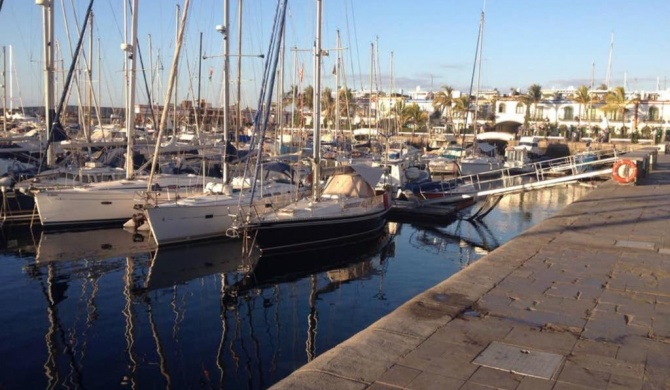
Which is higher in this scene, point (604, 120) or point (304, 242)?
point (604, 120)

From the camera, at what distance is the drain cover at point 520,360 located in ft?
21.6

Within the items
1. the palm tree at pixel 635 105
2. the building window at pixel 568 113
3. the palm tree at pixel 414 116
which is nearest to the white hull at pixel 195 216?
the palm tree at pixel 635 105

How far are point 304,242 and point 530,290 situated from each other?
37.6 ft

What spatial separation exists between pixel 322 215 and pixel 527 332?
44.8ft

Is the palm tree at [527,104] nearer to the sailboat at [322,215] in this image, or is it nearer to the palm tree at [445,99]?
the palm tree at [445,99]

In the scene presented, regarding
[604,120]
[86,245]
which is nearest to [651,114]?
[604,120]

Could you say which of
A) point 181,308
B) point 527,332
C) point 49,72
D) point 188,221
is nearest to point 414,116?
point 49,72

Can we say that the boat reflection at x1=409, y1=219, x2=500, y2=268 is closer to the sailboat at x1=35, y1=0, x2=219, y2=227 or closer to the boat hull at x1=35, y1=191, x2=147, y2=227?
the sailboat at x1=35, y1=0, x2=219, y2=227

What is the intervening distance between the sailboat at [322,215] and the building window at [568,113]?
222 ft

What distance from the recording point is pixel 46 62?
28078 mm

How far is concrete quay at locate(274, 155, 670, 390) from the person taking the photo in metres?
6.41

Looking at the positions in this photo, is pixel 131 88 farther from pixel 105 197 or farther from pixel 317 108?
pixel 317 108

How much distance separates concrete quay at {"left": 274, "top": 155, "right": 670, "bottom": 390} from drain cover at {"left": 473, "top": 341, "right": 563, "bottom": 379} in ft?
0.04

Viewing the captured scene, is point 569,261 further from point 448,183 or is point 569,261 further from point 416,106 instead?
point 416,106
